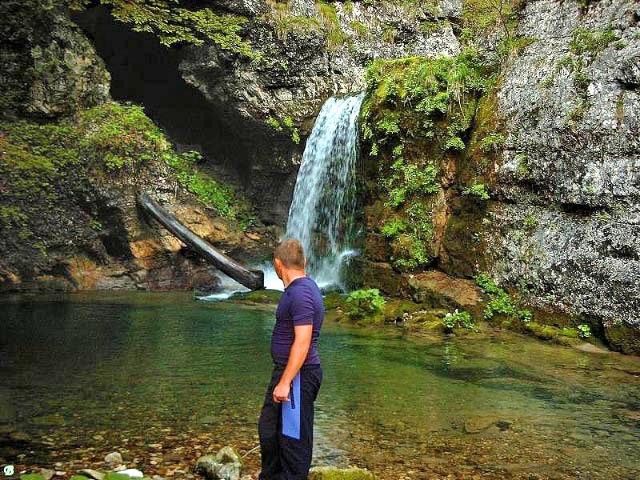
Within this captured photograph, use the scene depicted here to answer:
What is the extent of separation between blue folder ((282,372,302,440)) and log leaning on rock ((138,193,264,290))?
10816mm

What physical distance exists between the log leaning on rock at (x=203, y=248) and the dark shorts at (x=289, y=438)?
10687 millimetres

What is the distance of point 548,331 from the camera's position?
9.24 m

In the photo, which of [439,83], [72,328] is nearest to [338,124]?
[439,83]

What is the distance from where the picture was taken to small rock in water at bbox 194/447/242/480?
3.76 m

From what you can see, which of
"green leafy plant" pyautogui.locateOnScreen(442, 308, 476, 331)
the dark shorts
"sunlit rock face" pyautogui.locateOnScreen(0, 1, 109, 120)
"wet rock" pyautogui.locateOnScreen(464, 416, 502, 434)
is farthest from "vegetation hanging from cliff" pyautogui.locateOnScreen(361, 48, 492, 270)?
the dark shorts

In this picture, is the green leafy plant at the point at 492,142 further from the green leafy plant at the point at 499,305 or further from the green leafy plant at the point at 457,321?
→ the green leafy plant at the point at 457,321

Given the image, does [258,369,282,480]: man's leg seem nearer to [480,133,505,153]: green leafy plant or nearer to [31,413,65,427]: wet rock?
[31,413,65,427]: wet rock

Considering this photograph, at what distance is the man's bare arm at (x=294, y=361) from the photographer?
314 cm

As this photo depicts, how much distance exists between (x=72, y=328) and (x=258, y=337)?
10.4 feet

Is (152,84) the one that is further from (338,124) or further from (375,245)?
(375,245)

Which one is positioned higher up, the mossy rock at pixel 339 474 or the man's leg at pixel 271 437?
the man's leg at pixel 271 437

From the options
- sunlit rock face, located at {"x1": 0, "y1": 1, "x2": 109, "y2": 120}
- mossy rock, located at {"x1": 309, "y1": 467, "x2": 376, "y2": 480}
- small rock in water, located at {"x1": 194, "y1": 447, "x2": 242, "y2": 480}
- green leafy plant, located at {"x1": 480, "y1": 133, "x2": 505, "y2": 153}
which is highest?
sunlit rock face, located at {"x1": 0, "y1": 1, "x2": 109, "y2": 120}

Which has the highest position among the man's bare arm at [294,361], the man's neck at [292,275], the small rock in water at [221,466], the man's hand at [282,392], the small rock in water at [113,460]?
the man's neck at [292,275]

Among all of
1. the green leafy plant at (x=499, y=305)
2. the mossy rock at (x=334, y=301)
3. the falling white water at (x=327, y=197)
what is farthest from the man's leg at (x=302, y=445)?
the falling white water at (x=327, y=197)
